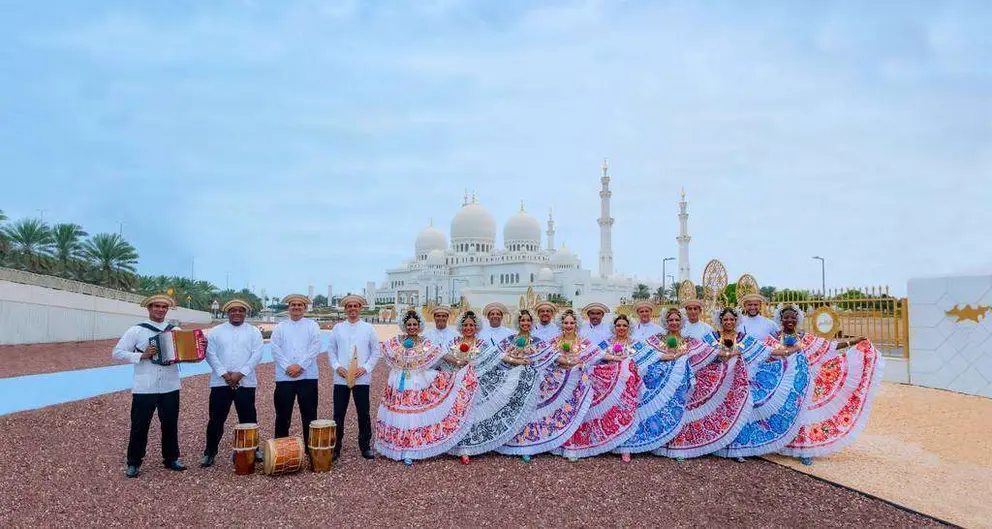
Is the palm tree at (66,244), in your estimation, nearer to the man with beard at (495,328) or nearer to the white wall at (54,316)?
the white wall at (54,316)

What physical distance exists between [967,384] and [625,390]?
7.37 m

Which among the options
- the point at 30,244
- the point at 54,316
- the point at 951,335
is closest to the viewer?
the point at 951,335

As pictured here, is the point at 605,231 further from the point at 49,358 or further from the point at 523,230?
the point at 49,358

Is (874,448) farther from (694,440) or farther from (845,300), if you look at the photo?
(845,300)

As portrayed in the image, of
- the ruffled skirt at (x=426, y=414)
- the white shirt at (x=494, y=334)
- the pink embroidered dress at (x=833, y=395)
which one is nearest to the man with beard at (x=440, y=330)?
the white shirt at (x=494, y=334)

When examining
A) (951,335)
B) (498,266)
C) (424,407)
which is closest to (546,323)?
(424,407)

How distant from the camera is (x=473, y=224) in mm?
71562

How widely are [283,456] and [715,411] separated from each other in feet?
13.9

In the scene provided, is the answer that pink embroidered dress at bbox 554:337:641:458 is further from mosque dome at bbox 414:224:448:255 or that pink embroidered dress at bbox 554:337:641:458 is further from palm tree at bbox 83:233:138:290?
mosque dome at bbox 414:224:448:255

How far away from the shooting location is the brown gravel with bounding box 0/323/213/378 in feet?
46.5

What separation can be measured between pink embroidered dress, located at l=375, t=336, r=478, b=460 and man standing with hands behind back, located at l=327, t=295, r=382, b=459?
25cm

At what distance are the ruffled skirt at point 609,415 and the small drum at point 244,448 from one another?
2944mm

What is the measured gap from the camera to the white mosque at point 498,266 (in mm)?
60000

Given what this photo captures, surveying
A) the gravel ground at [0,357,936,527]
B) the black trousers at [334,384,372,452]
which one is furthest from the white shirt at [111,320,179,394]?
the black trousers at [334,384,372,452]
